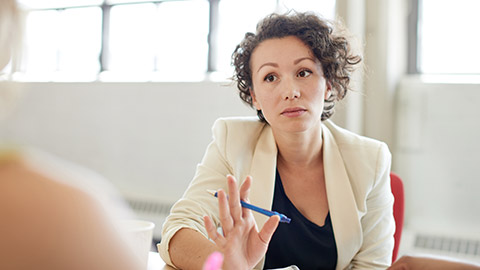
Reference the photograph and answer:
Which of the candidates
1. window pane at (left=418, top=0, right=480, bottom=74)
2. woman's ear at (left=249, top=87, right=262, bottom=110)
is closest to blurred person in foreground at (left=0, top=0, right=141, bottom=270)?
woman's ear at (left=249, top=87, right=262, bottom=110)

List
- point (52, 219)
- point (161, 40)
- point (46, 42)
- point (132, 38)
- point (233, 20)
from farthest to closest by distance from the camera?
point (46, 42) → point (132, 38) → point (161, 40) → point (233, 20) → point (52, 219)

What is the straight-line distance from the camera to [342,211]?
1.57 metres

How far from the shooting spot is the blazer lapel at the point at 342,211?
5.03 feet

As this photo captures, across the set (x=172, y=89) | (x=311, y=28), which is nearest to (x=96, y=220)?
(x=311, y=28)

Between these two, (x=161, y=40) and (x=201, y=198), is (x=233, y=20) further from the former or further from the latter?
(x=201, y=198)

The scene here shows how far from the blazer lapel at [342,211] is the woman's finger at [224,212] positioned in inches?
20.0

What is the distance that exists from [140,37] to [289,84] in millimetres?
3423

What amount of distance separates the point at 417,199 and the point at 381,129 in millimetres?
534

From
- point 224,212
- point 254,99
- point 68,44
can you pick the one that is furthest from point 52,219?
point 68,44

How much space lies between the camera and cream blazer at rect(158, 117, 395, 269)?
1.53 m

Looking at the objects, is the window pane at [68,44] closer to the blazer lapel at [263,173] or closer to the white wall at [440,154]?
the white wall at [440,154]

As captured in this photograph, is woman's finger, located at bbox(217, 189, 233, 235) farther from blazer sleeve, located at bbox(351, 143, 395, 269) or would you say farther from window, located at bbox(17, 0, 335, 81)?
window, located at bbox(17, 0, 335, 81)

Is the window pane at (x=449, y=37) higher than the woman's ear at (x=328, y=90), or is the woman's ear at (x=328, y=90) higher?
the window pane at (x=449, y=37)

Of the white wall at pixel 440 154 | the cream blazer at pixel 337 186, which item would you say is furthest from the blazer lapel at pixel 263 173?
the white wall at pixel 440 154
